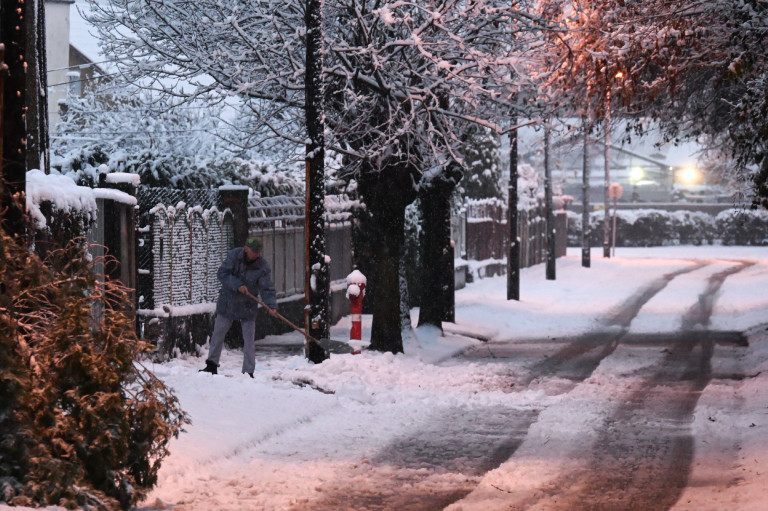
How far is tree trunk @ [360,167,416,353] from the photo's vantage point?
16.1 meters

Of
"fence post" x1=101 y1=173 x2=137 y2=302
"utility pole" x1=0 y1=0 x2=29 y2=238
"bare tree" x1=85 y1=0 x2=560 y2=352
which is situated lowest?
"fence post" x1=101 y1=173 x2=137 y2=302

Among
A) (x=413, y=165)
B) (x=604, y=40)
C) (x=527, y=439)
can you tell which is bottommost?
(x=527, y=439)

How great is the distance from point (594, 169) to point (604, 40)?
7947 cm

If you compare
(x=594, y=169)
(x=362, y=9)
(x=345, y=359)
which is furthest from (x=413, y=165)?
(x=594, y=169)

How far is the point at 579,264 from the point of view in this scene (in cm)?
4175

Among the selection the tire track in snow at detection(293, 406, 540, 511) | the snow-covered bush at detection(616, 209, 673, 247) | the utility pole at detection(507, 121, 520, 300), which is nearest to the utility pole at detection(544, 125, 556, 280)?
the utility pole at detection(507, 121, 520, 300)

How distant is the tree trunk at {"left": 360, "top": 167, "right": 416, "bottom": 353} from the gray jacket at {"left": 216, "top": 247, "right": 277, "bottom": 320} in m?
3.08

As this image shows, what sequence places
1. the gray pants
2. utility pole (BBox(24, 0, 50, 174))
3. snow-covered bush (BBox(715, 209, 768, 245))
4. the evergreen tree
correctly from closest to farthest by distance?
utility pole (BBox(24, 0, 50, 174)) < the gray pants < the evergreen tree < snow-covered bush (BBox(715, 209, 768, 245))

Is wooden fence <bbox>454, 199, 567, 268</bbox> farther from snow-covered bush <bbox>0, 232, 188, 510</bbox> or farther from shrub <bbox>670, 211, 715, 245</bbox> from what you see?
snow-covered bush <bbox>0, 232, 188, 510</bbox>

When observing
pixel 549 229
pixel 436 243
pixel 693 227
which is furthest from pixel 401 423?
pixel 693 227

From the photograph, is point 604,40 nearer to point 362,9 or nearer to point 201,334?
point 362,9

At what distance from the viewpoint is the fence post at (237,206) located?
17.0 m

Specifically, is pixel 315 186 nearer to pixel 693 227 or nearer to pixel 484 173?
pixel 484 173

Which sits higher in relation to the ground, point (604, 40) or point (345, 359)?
point (604, 40)
